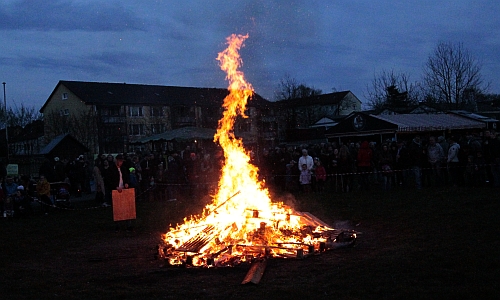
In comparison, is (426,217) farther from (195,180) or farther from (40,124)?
(40,124)

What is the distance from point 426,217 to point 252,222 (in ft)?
14.0

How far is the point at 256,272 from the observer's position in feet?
25.6

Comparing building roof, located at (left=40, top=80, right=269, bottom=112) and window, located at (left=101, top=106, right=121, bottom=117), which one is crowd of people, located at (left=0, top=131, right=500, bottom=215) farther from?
window, located at (left=101, top=106, right=121, bottom=117)

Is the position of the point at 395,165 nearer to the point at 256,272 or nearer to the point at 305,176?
the point at 305,176

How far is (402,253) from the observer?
859 cm

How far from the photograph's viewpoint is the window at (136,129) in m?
62.2

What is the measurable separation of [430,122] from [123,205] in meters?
23.5

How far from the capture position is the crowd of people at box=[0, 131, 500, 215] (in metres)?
16.8

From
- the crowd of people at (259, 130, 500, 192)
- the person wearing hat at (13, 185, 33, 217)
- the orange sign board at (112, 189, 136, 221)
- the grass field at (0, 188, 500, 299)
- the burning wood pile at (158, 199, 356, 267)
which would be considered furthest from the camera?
the crowd of people at (259, 130, 500, 192)

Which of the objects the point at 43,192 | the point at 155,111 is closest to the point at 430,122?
the point at 43,192

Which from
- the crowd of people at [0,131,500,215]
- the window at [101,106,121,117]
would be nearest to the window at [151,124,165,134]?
the window at [101,106,121,117]

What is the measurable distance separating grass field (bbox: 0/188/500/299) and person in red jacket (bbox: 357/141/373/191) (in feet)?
12.0

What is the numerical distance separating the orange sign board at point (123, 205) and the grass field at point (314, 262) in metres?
0.41

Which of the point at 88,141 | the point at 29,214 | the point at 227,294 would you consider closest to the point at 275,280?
the point at 227,294
